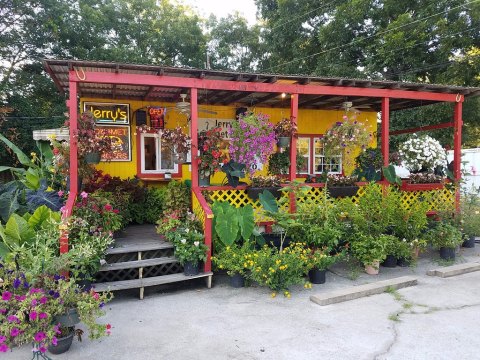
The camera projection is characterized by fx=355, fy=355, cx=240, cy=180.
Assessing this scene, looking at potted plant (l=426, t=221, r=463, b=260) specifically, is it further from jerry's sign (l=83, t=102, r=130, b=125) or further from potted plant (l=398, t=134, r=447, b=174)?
jerry's sign (l=83, t=102, r=130, b=125)

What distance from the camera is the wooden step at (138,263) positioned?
492cm

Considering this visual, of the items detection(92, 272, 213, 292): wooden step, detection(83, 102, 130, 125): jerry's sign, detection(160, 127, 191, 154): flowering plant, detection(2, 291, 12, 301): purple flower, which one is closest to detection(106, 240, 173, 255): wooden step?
detection(92, 272, 213, 292): wooden step

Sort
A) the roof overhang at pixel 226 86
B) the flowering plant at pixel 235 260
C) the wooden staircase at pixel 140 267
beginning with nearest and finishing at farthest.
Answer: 1. the wooden staircase at pixel 140 267
2. the flowering plant at pixel 235 260
3. the roof overhang at pixel 226 86

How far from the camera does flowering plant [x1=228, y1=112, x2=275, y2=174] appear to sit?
6133mm

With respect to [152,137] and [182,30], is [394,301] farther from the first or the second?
[182,30]

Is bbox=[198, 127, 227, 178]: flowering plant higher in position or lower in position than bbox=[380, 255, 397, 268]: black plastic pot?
higher

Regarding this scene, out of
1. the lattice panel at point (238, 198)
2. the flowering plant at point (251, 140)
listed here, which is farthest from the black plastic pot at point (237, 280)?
the flowering plant at point (251, 140)

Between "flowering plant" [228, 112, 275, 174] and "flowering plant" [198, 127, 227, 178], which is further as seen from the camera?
"flowering plant" [228, 112, 275, 174]

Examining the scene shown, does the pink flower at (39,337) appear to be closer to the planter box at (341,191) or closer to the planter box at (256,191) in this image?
the planter box at (256,191)

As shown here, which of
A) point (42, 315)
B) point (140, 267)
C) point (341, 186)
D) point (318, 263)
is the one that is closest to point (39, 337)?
point (42, 315)

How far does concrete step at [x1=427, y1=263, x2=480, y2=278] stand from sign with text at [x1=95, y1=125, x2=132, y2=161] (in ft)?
21.1

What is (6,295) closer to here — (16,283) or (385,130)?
(16,283)

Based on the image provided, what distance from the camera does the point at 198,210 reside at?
5.77 metres

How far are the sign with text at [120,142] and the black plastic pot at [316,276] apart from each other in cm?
478
